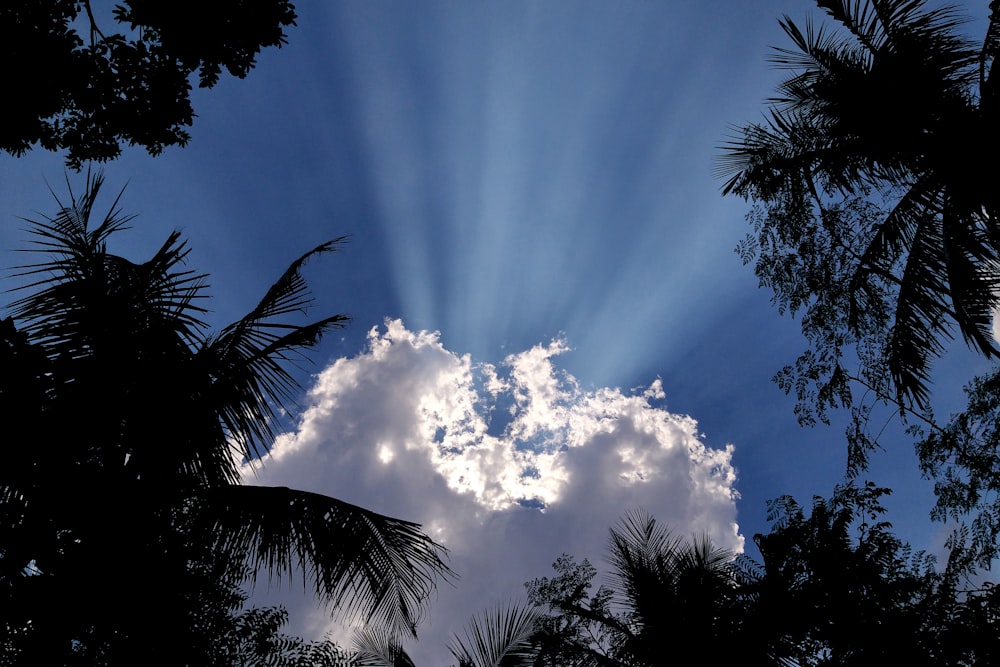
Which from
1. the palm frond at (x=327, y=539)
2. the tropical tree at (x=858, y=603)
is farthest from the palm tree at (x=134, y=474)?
the tropical tree at (x=858, y=603)

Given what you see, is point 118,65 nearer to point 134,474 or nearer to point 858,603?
point 134,474

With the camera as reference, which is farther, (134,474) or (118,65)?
(118,65)

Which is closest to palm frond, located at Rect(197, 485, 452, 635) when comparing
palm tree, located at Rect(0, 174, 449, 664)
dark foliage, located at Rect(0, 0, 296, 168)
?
palm tree, located at Rect(0, 174, 449, 664)

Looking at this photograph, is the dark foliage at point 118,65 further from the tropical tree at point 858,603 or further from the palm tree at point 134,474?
the tropical tree at point 858,603

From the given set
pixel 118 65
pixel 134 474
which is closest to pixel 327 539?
pixel 134 474

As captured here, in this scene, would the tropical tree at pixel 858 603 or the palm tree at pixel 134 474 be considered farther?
the tropical tree at pixel 858 603

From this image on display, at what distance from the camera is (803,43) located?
7.99 m

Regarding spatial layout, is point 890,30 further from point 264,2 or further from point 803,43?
point 264,2

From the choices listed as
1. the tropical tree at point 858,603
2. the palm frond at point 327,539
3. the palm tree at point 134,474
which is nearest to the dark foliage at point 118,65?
the palm tree at point 134,474

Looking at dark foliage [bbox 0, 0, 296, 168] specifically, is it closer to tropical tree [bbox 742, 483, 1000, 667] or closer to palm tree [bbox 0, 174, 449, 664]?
palm tree [bbox 0, 174, 449, 664]

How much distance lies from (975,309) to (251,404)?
8108 millimetres

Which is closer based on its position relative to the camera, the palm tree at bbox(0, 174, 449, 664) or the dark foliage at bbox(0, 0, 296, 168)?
the palm tree at bbox(0, 174, 449, 664)

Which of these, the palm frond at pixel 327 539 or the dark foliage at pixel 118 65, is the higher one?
the dark foliage at pixel 118 65

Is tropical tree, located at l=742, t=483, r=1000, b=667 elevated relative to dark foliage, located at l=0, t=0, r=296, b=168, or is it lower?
lower
